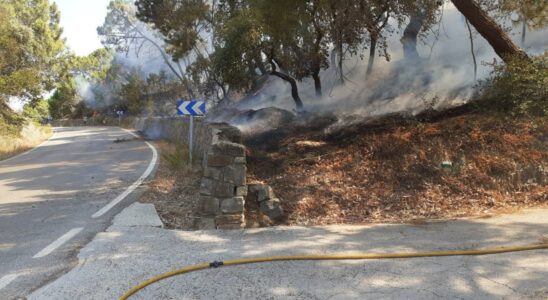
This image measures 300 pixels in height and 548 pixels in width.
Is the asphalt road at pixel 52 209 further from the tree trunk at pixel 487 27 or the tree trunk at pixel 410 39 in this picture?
the tree trunk at pixel 410 39

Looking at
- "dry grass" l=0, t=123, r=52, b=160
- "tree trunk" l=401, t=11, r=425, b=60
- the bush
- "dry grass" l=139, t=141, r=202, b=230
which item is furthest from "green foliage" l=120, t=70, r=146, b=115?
the bush

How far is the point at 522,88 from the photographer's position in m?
10.3

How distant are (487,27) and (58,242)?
9883 millimetres

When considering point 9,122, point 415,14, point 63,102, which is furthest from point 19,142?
point 63,102

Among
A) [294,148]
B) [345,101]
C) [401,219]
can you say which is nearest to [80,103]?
[345,101]

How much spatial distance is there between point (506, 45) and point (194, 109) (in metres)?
8.16

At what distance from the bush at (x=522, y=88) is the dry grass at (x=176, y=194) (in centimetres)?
704

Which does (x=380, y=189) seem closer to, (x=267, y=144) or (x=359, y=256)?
(x=359, y=256)

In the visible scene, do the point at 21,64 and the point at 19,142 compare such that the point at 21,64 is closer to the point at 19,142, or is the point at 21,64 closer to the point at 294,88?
the point at 19,142

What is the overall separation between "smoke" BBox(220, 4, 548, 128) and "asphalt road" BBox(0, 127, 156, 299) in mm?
7995

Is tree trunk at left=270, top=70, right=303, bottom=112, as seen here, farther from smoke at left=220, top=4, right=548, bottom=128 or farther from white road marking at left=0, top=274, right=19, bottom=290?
white road marking at left=0, top=274, right=19, bottom=290

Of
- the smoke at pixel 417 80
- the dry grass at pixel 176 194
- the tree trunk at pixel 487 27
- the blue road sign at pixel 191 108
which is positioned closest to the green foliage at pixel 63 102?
the smoke at pixel 417 80

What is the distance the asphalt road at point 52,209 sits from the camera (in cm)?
488

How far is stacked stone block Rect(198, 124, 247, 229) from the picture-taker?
22.8ft
